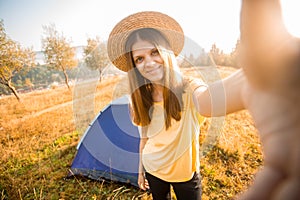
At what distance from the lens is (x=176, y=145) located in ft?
4.38

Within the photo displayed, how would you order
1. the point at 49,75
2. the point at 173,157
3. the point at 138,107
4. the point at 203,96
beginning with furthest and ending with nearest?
the point at 49,75
the point at 138,107
the point at 173,157
the point at 203,96

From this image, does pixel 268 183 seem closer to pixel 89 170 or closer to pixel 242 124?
pixel 89 170

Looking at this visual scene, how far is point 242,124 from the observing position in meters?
4.98

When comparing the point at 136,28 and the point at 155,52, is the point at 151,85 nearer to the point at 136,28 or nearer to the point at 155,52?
the point at 155,52

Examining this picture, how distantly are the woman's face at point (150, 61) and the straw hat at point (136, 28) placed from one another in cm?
19

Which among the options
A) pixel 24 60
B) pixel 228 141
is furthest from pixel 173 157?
pixel 24 60

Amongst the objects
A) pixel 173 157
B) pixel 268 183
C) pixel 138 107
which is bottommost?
pixel 173 157

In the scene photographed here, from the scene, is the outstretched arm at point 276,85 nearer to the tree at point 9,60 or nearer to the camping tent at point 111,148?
the camping tent at point 111,148

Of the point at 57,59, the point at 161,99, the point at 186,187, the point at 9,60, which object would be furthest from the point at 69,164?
the point at 57,59

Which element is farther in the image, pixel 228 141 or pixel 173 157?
pixel 228 141

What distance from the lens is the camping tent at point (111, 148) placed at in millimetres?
3064

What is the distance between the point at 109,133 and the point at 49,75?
77.7 meters

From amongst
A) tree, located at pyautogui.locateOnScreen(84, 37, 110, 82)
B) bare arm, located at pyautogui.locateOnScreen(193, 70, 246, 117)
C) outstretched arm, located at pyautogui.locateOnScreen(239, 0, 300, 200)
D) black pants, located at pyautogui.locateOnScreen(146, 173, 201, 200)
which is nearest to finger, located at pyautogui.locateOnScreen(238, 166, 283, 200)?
outstretched arm, located at pyautogui.locateOnScreen(239, 0, 300, 200)

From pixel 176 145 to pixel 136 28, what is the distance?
1.05 m
